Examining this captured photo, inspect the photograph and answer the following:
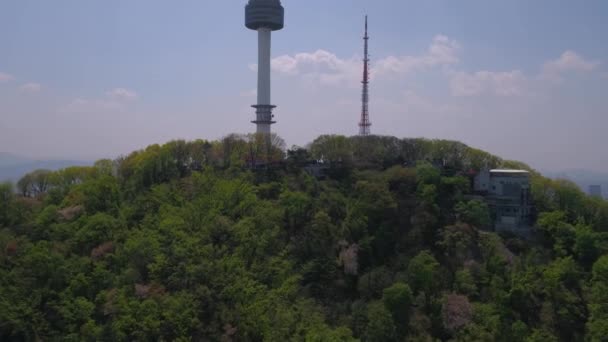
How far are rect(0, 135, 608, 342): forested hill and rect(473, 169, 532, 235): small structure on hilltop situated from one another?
108 cm

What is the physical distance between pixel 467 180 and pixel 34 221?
2441cm

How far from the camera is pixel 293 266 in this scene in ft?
80.3

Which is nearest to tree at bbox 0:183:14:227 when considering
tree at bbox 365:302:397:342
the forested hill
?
the forested hill

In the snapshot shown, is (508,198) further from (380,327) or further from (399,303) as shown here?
(380,327)

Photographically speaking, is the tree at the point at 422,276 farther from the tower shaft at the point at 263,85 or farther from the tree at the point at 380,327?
the tower shaft at the point at 263,85

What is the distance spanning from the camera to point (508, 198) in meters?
29.4

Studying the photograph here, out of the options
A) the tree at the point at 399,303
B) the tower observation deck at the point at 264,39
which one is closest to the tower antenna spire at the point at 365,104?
the tower observation deck at the point at 264,39

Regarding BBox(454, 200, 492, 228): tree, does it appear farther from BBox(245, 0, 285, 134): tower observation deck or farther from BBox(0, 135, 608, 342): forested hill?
BBox(245, 0, 285, 134): tower observation deck

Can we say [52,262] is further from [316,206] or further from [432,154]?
[432,154]

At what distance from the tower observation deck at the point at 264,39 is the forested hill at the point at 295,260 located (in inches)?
686

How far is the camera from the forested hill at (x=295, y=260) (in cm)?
2036

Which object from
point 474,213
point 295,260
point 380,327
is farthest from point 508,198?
point 380,327

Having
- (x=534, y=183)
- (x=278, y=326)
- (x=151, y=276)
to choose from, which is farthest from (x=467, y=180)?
(x=151, y=276)

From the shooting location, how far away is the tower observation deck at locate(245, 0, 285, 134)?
4953cm
